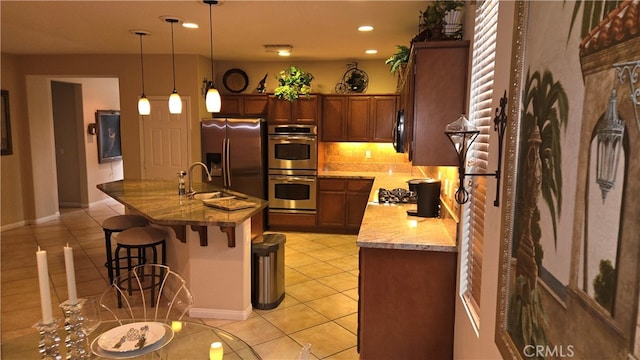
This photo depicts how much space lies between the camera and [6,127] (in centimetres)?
643

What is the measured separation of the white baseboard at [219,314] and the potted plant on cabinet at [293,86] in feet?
11.5

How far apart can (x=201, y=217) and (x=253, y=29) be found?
233 centimetres

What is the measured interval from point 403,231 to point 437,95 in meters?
0.93

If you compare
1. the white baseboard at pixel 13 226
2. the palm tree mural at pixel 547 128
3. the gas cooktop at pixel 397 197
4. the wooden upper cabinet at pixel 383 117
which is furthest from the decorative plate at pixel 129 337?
the white baseboard at pixel 13 226

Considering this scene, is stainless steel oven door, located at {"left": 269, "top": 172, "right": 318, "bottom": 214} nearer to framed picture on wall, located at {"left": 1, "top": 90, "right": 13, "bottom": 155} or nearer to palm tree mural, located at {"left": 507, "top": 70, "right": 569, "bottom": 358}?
framed picture on wall, located at {"left": 1, "top": 90, "right": 13, "bottom": 155}

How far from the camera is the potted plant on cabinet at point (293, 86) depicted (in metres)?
6.18

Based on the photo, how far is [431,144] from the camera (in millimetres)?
2568

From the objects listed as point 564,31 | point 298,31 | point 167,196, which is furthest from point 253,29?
point 564,31

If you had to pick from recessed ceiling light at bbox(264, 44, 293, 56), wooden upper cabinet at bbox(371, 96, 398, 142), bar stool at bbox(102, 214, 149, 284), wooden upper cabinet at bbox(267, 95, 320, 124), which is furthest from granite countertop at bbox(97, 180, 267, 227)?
wooden upper cabinet at bbox(371, 96, 398, 142)

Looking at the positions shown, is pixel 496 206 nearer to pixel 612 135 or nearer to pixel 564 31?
pixel 564 31

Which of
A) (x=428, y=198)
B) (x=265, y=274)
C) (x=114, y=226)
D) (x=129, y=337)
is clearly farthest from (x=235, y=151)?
(x=129, y=337)

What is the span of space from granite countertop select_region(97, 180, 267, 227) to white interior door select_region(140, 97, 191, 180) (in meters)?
1.54

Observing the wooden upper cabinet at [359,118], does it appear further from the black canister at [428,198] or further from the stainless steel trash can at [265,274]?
the black canister at [428,198]

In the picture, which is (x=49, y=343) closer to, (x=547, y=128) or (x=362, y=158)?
(x=547, y=128)
